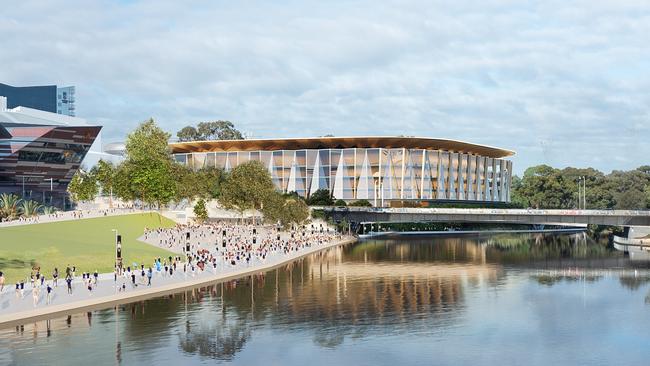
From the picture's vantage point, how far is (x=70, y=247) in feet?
296

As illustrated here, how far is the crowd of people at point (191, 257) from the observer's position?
64750 mm

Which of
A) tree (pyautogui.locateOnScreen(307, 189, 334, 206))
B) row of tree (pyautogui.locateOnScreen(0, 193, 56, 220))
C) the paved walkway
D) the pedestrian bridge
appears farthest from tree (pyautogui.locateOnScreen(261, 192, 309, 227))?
row of tree (pyautogui.locateOnScreen(0, 193, 56, 220))

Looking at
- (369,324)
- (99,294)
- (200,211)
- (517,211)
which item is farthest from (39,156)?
(369,324)

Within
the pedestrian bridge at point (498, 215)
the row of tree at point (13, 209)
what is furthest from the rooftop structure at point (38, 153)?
the pedestrian bridge at point (498, 215)

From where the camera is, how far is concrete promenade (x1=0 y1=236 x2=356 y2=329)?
5184 cm

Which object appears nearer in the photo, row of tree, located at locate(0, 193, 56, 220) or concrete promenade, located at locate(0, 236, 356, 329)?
concrete promenade, located at locate(0, 236, 356, 329)

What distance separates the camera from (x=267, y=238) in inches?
5246

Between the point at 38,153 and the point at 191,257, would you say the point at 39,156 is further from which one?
the point at 191,257

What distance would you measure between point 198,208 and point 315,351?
372 feet

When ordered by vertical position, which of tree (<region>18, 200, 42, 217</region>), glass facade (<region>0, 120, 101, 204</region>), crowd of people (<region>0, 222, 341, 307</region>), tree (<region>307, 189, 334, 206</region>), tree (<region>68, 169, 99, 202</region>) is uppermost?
glass facade (<region>0, 120, 101, 204</region>)

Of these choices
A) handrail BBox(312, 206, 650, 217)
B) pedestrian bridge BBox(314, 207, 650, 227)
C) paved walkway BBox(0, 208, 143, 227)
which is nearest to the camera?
paved walkway BBox(0, 208, 143, 227)

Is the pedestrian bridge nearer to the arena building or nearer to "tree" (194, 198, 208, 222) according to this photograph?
"tree" (194, 198, 208, 222)

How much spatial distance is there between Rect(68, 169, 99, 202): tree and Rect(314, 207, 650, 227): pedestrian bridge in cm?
5829

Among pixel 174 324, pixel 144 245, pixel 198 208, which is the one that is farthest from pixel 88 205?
pixel 174 324
